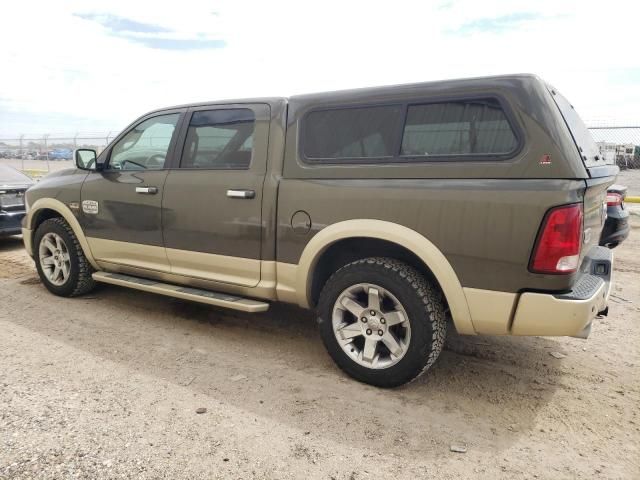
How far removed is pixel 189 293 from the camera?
3.87 meters

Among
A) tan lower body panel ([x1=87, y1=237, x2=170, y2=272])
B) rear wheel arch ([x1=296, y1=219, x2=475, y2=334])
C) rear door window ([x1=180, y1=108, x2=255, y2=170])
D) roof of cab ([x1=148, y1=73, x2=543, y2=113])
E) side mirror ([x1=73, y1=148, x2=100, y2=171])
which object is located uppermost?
roof of cab ([x1=148, y1=73, x2=543, y2=113])

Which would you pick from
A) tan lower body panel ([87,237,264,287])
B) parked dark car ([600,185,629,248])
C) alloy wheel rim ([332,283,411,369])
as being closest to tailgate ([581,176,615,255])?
alloy wheel rim ([332,283,411,369])

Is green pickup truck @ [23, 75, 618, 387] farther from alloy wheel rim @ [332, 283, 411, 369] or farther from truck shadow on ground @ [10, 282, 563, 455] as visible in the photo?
truck shadow on ground @ [10, 282, 563, 455]

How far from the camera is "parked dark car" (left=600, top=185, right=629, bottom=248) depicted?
14.9 ft

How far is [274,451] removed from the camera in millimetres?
2473

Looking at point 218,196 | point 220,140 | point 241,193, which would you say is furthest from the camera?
point 220,140

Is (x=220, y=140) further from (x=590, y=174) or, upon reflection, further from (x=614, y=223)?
Answer: (x=614, y=223)

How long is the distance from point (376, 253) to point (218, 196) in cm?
130

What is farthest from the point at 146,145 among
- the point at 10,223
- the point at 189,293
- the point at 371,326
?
the point at 10,223

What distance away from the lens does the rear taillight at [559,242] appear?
2.49 meters

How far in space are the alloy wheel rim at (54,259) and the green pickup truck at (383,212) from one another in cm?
88

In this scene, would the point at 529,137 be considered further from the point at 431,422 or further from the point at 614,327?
the point at 614,327

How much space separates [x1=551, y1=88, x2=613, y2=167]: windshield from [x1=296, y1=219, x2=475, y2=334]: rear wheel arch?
98 centimetres

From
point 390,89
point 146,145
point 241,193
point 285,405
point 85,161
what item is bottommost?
point 285,405
